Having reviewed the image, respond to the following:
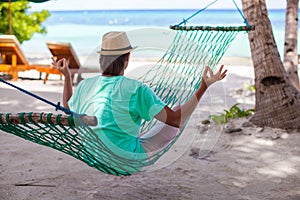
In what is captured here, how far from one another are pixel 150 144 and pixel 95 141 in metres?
0.42

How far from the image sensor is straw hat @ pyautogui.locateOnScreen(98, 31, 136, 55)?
213 cm

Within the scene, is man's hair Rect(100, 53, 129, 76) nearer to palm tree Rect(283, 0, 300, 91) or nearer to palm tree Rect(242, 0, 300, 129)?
palm tree Rect(242, 0, 300, 129)

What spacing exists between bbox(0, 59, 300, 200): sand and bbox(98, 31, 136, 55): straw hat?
82 cm

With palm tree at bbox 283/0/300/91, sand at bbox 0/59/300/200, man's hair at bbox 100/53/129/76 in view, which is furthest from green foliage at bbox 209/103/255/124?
man's hair at bbox 100/53/129/76

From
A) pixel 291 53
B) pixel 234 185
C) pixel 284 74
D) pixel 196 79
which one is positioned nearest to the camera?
pixel 234 185

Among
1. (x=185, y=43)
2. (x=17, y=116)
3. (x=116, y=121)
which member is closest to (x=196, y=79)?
(x=185, y=43)

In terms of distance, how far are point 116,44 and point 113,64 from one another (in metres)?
0.09

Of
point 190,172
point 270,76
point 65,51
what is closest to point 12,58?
point 65,51

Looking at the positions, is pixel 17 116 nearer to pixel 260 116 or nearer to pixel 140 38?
pixel 140 38

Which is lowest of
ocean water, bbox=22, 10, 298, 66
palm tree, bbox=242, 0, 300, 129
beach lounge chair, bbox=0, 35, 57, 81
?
ocean water, bbox=22, 10, 298, 66

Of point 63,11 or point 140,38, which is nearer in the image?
point 140,38

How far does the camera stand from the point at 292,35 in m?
4.18

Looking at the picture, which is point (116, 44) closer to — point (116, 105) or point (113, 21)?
point (116, 105)

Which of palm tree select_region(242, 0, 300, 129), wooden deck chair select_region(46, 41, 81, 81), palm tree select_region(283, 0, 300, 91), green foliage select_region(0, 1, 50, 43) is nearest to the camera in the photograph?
palm tree select_region(242, 0, 300, 129)
